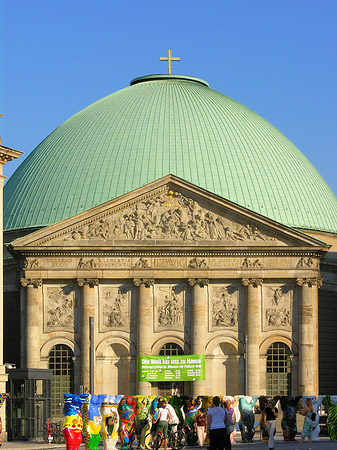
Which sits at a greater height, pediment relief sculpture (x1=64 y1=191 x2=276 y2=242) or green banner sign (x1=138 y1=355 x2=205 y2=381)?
pediment relief sculpture (x1=64 y1=191 x2=276 y2=242)

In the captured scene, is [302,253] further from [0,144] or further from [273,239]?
[0,144]

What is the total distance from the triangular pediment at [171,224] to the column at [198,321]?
2.20m

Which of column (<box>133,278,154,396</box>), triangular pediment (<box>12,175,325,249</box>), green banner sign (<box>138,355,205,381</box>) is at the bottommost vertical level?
green banner sign (<box>138,355,205,381</box>)

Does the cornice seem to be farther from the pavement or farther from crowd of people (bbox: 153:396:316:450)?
crowd of people (bbox: 153:396:316:450)

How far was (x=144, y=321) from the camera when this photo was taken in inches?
2499

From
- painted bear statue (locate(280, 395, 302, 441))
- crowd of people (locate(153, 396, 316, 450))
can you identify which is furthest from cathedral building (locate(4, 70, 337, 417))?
crowd of people (locate(153, 396, 316, 450))

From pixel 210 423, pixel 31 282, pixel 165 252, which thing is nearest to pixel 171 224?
pixel 165 252

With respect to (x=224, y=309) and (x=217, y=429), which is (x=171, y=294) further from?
(x=217, y=429)

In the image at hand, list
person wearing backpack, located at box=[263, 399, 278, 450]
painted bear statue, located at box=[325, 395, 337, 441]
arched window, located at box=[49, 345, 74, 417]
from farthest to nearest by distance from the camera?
1. arched window, located at box=[49, 345, 74, 417]
2. painted bear statue, located at box=[325, 395, 337, 441]
3. person wearing backpack, located at box=[263, 399, 278, 450]

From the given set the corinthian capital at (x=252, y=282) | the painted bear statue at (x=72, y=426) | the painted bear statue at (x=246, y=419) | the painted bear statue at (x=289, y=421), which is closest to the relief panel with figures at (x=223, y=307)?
the corinthian capital at (x=252, y=282)

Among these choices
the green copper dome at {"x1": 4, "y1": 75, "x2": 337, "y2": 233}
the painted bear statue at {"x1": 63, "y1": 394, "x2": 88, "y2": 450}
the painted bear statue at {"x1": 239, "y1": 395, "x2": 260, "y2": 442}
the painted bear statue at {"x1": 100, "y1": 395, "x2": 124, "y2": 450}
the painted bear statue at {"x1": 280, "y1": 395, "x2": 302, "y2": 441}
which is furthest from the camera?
the green copper dome at {"x1": 4, "y1": 75, "x2": 337, "y2": 233}

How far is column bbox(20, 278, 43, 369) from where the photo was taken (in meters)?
63.0

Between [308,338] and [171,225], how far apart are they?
9.76 m

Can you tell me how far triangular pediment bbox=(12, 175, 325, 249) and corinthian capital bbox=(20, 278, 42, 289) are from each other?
1.94 m
